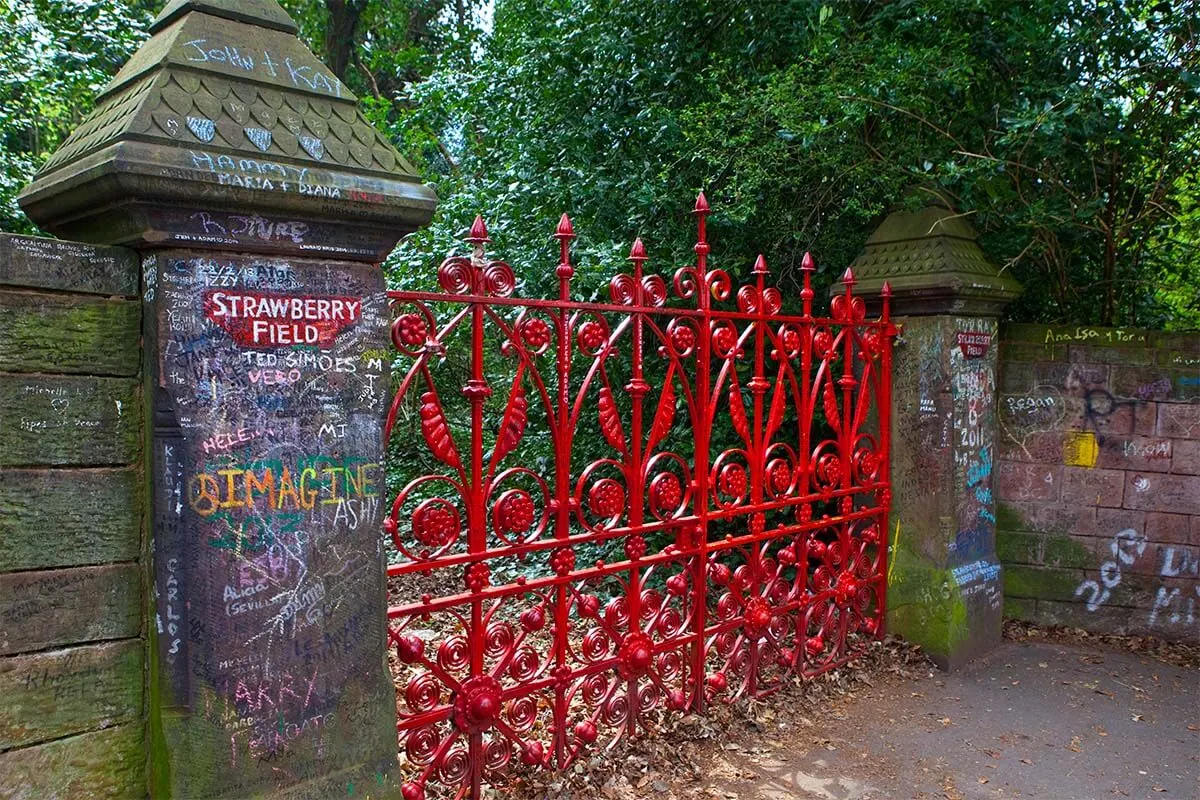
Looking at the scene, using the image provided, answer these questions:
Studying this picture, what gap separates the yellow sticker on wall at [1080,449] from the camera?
5.36 metres

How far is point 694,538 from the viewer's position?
3.98m

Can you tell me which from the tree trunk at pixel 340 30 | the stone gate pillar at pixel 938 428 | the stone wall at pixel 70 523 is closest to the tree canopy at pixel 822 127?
the stone gate pillar at pixel 938 428

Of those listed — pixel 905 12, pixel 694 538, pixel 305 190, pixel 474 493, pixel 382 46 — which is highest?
pixel 382 46

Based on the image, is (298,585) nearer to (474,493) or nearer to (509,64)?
(474,493)

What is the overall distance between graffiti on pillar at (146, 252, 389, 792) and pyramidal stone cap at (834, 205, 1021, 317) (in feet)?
11.0

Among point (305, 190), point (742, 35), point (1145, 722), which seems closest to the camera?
point (305, 190)

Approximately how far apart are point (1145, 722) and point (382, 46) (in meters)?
12.8

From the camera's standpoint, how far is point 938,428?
16.1 feet

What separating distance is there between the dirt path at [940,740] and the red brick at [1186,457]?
3.63 ft

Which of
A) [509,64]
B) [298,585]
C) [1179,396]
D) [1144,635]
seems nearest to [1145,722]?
[1144,635]

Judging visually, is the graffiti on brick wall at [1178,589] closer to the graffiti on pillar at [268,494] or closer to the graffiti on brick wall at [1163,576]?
the graffiti on brick wall at [1163,576]

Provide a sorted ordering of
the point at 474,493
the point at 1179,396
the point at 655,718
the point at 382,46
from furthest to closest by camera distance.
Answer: the point at 382,46 < the point at 1179,396 < the point at 655,718 < the point at 474,493

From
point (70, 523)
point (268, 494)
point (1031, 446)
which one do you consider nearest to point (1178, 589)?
point (1031, 446)

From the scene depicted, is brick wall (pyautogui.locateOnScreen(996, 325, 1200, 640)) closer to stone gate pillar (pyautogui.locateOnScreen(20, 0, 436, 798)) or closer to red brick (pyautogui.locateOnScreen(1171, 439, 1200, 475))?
red brick (pyautogui.locateOnScreen(1171, 439, 1200, 475))
